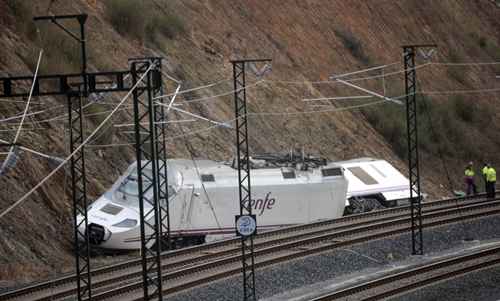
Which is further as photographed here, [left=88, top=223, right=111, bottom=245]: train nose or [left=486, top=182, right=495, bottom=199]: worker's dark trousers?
[left=486, top=182, right=495, bottom=199]: worker's dark trousers

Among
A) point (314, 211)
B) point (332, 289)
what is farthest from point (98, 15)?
point (332, 289)

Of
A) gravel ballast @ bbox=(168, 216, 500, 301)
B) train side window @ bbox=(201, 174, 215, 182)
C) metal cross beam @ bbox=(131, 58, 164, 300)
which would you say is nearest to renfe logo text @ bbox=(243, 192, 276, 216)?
train side window @ bbox=(201, 174, 215, 182)

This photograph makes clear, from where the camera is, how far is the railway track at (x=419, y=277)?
27672mm

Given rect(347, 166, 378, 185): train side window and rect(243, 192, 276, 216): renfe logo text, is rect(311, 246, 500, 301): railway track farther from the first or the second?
rect(347, 166, 378, 185): train side window

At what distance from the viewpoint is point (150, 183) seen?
1438 inches

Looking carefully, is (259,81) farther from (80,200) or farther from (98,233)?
(80,200)

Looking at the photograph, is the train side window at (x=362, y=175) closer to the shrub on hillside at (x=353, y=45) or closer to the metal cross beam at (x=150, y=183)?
the metal cross beam at (x=150, y=183)

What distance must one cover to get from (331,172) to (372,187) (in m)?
4.46

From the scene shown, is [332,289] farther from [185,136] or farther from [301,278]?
[185,136]

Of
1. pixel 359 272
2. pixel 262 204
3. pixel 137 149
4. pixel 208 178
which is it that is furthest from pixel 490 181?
pixel 137 149

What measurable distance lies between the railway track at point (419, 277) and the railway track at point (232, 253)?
13.3ft

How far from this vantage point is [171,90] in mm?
47094

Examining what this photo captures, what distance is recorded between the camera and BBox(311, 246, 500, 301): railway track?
2767 centimetres

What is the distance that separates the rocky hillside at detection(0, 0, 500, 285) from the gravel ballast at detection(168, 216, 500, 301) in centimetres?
609
